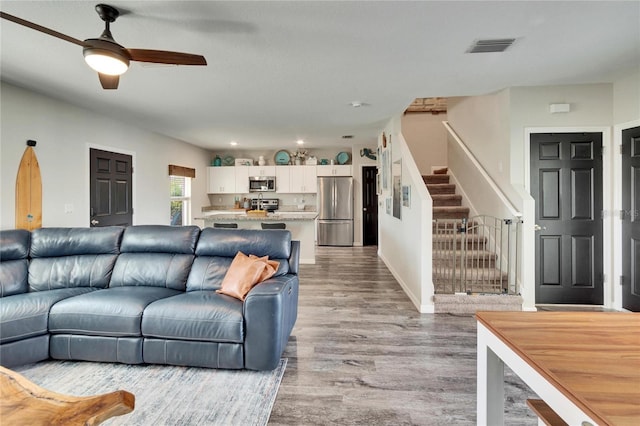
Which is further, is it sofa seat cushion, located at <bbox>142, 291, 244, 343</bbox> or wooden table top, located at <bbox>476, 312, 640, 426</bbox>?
sofa seat cushion, located at <bbox>142, 291, 244, 343</bbox>

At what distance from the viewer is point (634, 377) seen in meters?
0.78

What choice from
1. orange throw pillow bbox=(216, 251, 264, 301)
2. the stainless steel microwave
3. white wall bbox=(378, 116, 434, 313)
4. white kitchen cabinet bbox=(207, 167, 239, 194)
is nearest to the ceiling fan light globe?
orange throw pillow bbox=(216, 251, 264, 301)

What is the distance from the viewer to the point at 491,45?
8.73ft

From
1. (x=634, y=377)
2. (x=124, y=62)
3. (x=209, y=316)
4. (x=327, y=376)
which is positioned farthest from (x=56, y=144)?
(x=634, y=377)

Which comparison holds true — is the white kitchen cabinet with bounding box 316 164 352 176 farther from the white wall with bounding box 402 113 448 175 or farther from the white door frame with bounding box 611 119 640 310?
the white door frame with bounding box 611 119 640 310

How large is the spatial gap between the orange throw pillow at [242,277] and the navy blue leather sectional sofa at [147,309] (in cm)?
7

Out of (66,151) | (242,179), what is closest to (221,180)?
(242,179)

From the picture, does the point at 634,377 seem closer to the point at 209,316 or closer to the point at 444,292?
the point at 209,316

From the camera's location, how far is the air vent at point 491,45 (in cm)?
259

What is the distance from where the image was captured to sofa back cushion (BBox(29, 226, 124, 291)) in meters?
3.01

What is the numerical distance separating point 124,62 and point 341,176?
638cm

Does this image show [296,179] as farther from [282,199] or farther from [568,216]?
[568,216]

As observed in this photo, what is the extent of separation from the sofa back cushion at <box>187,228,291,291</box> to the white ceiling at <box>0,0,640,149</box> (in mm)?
1588

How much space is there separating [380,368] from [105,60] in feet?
9.07
